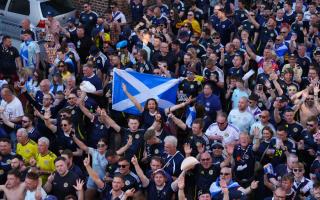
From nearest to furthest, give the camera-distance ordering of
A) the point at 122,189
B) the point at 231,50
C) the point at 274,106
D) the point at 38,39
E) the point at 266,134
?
the point at 122,189 < the point at 266,134 < the point at 274,106 < the point at 231,50 < the point at 38,39

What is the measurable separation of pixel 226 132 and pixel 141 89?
7.44 ft

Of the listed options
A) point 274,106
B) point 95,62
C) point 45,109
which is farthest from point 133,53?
point 274,106

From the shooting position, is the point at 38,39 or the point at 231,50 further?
the point at 38,39

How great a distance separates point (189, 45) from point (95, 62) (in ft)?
6.27

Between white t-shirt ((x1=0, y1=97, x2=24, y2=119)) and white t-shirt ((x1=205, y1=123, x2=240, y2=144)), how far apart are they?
3.11m

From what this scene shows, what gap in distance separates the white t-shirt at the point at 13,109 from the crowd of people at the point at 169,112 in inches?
0.9

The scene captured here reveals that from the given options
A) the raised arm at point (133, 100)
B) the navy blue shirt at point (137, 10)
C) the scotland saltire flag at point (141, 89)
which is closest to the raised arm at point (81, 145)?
the raised arm at point (133, 100)

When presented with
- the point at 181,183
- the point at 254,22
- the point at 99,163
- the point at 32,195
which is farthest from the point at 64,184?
the point at 254,22

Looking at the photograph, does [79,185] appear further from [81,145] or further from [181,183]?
[181,183]

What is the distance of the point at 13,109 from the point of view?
1134cm

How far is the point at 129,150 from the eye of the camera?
10133 millimetres

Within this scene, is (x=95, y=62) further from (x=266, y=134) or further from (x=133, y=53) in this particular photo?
(x=266, y=134)

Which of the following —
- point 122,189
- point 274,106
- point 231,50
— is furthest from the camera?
point 231,50

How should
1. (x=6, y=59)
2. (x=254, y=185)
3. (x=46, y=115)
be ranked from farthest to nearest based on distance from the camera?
(x=6, y=59) < (x=46, y=115) < (x=254, y=185)
